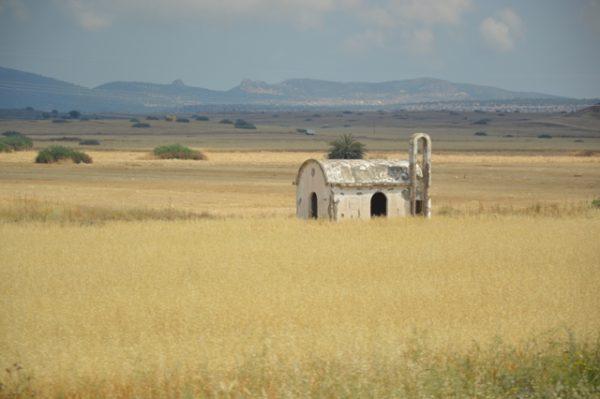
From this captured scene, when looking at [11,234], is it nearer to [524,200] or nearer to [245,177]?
[524,200]

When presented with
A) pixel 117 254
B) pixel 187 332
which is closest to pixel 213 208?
pixel 117 254

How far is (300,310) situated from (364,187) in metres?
15.1

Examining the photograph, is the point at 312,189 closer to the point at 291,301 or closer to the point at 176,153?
the point at 291,301

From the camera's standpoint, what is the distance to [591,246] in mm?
23516

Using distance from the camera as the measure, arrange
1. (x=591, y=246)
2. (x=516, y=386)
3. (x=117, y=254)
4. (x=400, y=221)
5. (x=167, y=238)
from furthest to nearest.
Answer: (x=400, y=221)
(x=167, y=238)
(x=591, y=246)
(x=117, y=254)
(x=516, y=386)

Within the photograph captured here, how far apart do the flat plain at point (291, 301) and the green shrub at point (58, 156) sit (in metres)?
26.3

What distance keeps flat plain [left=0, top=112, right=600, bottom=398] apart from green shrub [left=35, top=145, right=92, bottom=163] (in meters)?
26.3

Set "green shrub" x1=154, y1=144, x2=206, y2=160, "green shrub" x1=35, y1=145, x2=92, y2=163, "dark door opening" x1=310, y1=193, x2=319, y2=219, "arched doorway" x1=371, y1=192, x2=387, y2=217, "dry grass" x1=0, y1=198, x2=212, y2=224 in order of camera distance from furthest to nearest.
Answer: "green shrub" x1=154, y1=144, x2=206, y2=160 → "green shrub" x1=35, y1=145, x2=92, y2=163 → "arched doorway" x1=371, y1=192, x2=387, y2=217 → "dark door opening" x1=310, y1=193, x2=319, y2=219 → "dry grass" x1=0, y1=198, x2=212, y2=224

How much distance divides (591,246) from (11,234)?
14.8 m

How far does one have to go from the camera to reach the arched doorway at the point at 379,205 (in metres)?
32.0

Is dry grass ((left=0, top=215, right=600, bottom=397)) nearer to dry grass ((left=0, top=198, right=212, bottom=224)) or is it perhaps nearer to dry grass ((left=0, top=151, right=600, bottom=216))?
dry grass ((left=0, top=198, right=212, bottom=224))

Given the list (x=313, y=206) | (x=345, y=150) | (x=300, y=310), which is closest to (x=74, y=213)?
(x=313, y=206)

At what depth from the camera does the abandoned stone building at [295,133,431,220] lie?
98.3 feet

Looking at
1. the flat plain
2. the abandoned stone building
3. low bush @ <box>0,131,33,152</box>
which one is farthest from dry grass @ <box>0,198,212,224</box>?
low bush @ <box>0,131,33,152</box>
